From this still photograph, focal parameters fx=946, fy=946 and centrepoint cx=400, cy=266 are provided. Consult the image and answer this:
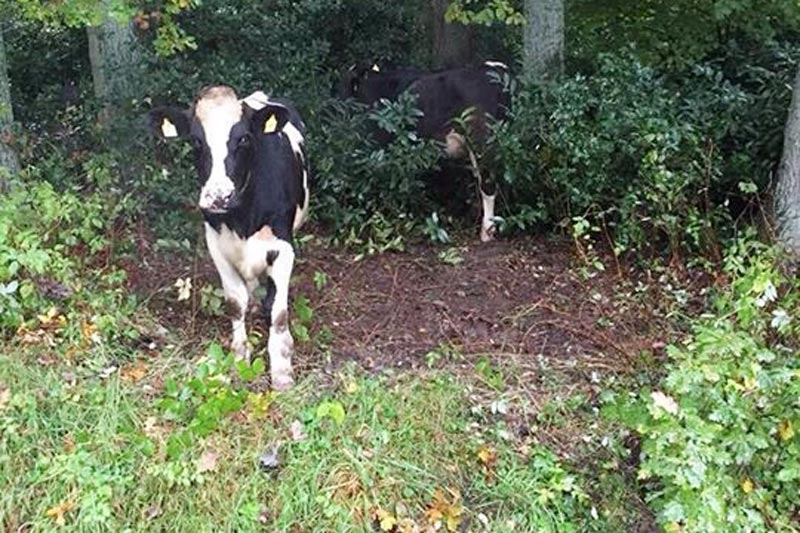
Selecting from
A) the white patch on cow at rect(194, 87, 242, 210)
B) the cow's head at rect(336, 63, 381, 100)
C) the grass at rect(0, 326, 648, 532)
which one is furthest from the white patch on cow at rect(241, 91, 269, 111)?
the cow's head at rect(336, 63, 381, 100)

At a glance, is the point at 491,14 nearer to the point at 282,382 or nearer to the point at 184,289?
the point at 184,289

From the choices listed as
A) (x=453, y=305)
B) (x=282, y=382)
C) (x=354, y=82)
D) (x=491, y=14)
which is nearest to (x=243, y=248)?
(x=282, y=382)

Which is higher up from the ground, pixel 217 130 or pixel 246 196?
pixel 217 130

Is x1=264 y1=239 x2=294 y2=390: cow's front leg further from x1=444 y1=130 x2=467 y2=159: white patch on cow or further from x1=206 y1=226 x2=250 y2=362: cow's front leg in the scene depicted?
x1=444 y1=130 x2=467 y2=159: white patch on cow

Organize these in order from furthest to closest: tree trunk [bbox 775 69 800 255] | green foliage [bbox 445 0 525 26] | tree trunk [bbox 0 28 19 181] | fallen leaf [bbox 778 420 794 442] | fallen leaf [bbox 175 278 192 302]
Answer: green foliage [bbox 445 0 525 26]
tree trunk [bbox 0 28 19 181]
tree trunk [bbox 775 69 800 255]
fallen leaf [bbox 175 278 192 302]
fallen leaf [bbox 778 420 794 442]

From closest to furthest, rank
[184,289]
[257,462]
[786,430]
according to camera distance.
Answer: [786,430] < [257,462] < [184,289]

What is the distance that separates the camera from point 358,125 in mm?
7340

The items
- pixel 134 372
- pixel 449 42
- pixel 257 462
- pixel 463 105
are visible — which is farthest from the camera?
pixel 449 42

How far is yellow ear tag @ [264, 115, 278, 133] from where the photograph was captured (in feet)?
16.5

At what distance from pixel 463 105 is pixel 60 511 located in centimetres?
460

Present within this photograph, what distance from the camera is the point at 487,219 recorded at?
7.02m

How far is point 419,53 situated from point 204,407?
7.16 meters

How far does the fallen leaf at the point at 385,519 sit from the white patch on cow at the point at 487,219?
3.30 meters

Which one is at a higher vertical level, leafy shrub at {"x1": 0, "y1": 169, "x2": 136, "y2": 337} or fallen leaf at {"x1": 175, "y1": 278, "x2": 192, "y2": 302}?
leafy shrub at {"x1": 0, "y1": 169, "x2": 136, "y2": 337}
